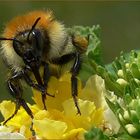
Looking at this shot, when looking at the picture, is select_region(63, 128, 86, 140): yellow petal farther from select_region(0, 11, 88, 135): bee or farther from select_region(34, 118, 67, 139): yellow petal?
select_region(0, 11, 88, 135): bee

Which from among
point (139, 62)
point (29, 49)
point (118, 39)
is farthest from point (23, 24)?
point (118, 39)

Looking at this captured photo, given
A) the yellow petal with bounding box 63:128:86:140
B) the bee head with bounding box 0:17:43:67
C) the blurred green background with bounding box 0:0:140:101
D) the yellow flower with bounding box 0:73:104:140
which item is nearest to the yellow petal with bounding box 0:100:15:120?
the yellow flower with bounding box 0:73:104:140

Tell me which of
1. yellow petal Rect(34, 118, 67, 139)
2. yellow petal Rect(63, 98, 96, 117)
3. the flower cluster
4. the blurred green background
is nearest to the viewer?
the flower cluster

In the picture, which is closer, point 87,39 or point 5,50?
point 5,50

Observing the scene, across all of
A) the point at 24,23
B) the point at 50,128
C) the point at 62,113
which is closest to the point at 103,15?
the point at 24,23

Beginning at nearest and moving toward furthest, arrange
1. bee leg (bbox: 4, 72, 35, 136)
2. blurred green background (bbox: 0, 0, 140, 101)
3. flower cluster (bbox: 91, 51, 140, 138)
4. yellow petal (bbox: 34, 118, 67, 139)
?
flower cluster (bbox: 91, 51, 140, 138), yellow petal (bbox: 34, 118, 67, 139), bee leg (bbox: 4, 72, 35, 136), blurred green background (bbox: 0, 0, 140, 101)

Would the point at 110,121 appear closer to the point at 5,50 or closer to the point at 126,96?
the point at 126,96

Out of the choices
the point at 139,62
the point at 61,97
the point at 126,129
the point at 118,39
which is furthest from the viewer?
the point at 118,39

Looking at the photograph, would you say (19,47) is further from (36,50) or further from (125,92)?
(125,92)
